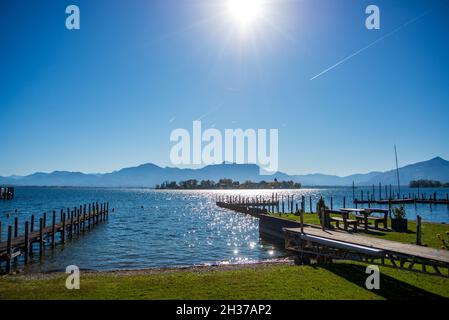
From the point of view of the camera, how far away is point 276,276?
11.4 m

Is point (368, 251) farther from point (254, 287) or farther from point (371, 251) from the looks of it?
point (254, 287)

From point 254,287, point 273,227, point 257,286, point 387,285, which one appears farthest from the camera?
point 273,227

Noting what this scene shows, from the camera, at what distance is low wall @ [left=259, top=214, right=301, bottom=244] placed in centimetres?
2857

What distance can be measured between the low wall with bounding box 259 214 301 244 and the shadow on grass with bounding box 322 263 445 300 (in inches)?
541

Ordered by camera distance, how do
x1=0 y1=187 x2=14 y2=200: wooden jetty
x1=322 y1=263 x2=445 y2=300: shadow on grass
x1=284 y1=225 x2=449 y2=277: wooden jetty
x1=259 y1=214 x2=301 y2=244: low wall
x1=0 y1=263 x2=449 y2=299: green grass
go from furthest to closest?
x1=0 y1=187 x2=14 y2=200: wooden jetty < x1=259 y1=214 x2=301 y2=244: low wall < x1=284 y1=225 x2=449 y2=277: wooden jetty < x1=0 y1=263 x2=449 y2=299: green grass < x1=322 y1=263 x2=445 y2=300: shadow on grass

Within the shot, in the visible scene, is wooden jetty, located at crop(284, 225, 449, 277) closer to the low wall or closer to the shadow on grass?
the shadow on grass

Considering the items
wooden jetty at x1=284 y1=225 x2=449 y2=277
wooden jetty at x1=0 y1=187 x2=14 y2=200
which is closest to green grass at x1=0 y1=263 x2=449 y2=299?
wooden jetty at x1=284 y1=225 x2=449 y2=277

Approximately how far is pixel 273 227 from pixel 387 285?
21.6 metres

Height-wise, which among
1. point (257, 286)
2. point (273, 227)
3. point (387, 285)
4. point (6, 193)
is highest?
point (6, 193)

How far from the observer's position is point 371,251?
10125 millimetres

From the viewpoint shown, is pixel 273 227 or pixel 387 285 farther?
pixel 273 227

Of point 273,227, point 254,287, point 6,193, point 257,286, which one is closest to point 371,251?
point 257,286

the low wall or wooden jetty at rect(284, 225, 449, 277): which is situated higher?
wooden jetty at rect(284, 225, 449, 277)
